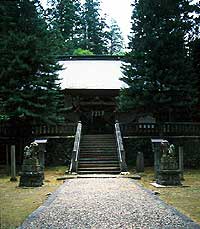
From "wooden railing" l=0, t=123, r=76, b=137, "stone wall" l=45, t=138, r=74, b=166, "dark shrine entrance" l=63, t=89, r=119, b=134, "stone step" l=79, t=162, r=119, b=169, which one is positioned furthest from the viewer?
"dark shrine entrance" l=63, t=89, r=119, b=134

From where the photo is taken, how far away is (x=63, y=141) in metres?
22.7

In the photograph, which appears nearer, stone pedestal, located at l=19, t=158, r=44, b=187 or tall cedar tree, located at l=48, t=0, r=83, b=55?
stone pedestal, located at l=19, t=158, r=44, b=187

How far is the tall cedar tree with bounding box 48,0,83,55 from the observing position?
4710cm

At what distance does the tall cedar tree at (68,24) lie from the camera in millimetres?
47103

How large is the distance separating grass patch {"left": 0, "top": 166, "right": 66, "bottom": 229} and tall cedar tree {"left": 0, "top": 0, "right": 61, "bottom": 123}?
391 centimetres

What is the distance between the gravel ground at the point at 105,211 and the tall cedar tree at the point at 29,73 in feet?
26.2

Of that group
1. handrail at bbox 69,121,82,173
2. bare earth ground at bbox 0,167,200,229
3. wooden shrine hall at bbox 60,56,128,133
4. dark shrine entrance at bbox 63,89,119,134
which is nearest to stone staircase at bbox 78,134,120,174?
handrail at bbox 69,121,82,173

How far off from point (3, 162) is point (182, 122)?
11.1 metres

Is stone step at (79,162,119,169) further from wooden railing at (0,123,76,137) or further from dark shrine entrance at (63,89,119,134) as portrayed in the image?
dark shrine entrance at (63,89,119,134)

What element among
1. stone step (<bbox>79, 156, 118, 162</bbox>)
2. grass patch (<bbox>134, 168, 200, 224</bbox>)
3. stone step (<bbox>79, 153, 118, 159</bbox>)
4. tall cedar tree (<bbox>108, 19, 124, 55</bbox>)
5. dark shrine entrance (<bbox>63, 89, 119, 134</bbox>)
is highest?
tall cedar tree (<bbox>108, 19, 124, 55</bbox>)

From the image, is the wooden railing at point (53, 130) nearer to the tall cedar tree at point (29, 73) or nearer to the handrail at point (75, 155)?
the handrail at point (75, 155)

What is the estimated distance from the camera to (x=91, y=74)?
31344mm

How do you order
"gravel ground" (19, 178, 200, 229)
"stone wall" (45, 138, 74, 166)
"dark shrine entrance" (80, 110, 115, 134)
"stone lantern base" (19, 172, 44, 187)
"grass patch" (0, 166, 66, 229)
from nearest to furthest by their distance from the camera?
"gravel ground" (19, 178, 200, 229) → "grass patch" (0, 166, 66, 229) → "stone lantern base" (19, 172, 44, 187) → "stone wall" (45, 138, 74, 166) → "dark shrine entrance" (80, 110, 115, 134)

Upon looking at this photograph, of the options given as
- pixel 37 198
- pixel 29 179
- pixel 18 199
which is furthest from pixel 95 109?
pixel 18 199
